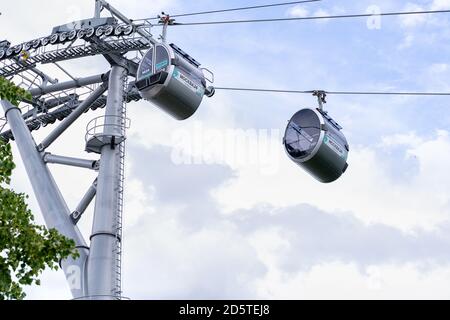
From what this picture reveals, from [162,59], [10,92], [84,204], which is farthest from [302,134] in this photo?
[84,204]

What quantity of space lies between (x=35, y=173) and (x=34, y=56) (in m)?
4.87

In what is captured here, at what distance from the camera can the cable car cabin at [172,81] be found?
26.0m

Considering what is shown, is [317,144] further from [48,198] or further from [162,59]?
[48,198]

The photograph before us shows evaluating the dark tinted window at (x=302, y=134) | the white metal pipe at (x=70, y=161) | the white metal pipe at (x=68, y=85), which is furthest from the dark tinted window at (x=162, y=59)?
the white metal pipe at (x=68, y=85)

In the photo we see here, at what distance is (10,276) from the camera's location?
1544 cm

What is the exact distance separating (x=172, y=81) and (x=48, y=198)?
9980 mm

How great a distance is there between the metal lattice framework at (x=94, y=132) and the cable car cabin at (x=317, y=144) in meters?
7.96

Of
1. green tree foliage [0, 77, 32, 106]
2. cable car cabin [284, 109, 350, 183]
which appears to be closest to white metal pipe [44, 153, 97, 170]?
cable car cabin [284, 109, 350, 183]

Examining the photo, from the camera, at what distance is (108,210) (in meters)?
29.8

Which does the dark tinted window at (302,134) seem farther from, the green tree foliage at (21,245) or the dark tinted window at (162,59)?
the green tree foliage at (21,245)
